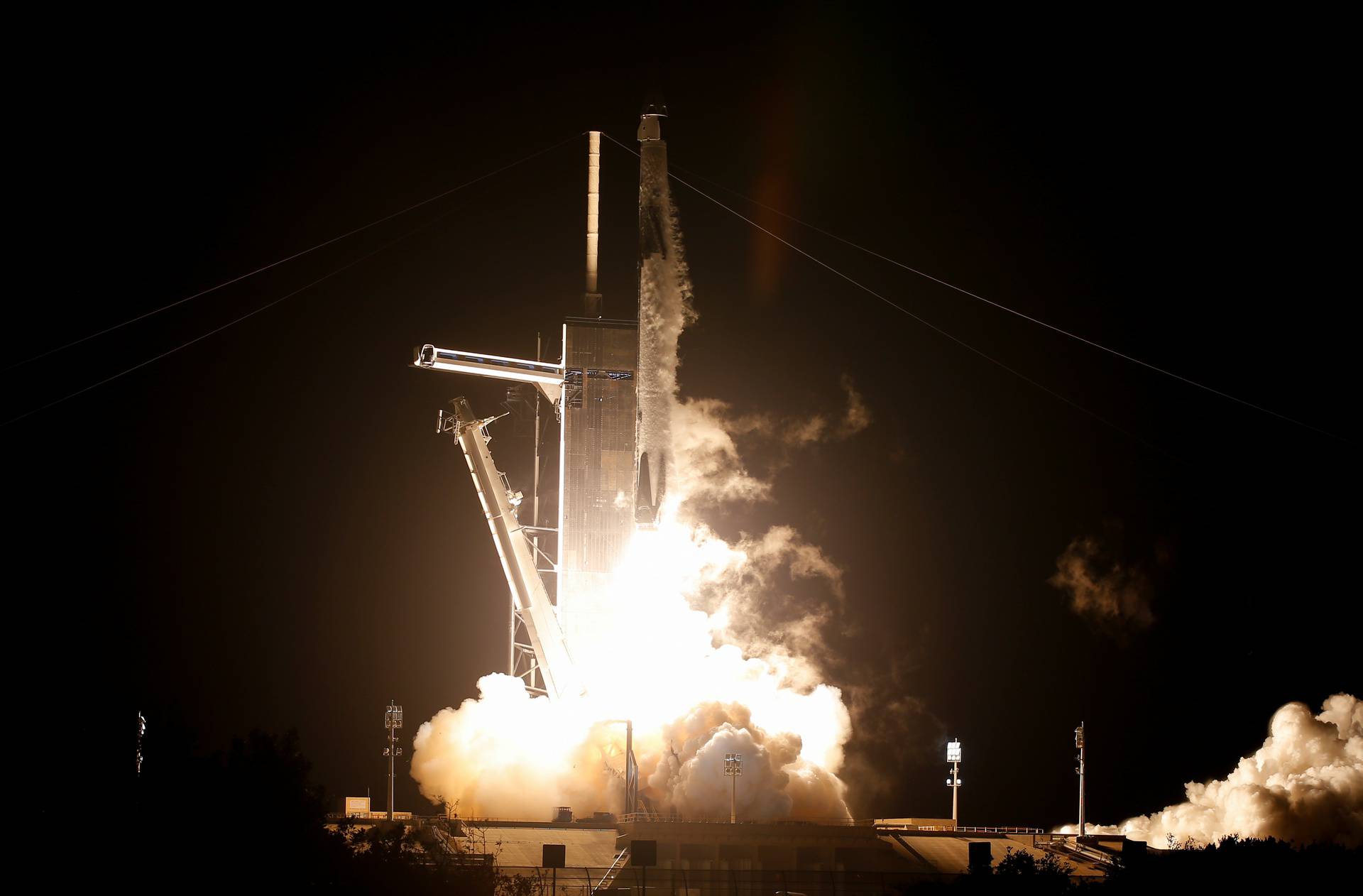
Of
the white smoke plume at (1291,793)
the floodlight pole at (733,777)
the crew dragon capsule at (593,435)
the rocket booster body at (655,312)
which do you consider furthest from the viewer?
the rocket booster body at (655,312)

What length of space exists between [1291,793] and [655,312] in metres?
19.2

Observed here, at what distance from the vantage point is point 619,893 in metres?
28.4

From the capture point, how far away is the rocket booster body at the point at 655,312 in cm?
4122

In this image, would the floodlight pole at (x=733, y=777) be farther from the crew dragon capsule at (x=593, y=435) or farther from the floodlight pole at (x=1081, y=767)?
the floodlight pole at (x=1081, y=767)

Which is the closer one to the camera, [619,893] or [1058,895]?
[1058,895]

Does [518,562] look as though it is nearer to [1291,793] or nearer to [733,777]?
[733,777]

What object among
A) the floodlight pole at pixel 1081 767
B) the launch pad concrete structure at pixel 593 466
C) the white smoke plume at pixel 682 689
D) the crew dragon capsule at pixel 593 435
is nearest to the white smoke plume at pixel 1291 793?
the floodlight pole at pixel 1081 767

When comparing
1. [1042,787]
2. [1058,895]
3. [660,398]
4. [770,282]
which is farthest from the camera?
[1042,787]

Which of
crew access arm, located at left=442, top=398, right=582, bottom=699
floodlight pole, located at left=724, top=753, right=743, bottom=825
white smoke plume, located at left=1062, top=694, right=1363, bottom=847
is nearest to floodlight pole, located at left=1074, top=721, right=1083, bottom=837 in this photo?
white smoke plume, located at left=1062, top=694, right=1363, bottom=847

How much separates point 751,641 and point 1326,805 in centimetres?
1472

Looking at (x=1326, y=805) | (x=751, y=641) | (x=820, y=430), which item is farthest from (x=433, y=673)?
(x=1326, y=805)

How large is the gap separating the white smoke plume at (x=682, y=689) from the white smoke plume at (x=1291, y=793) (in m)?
7.80

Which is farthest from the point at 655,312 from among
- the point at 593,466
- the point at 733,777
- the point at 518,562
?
the point at 733,777

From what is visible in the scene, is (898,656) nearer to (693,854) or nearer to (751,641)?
(751,641)
